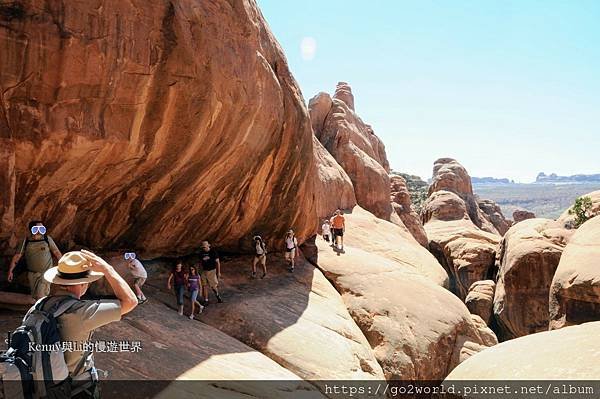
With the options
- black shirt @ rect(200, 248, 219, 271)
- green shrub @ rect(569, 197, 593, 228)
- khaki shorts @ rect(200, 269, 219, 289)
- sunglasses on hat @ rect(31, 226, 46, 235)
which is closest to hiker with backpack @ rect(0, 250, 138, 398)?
sunglasses on hat @ rect(31, 226, 46, 235)

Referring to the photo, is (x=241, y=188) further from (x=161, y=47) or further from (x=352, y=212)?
(x=352, y=212)

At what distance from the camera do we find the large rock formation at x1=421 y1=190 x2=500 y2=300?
30.7m

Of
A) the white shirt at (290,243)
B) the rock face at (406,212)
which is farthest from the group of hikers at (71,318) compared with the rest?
the rock face at (406,212)

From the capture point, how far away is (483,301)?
2459 centimetres

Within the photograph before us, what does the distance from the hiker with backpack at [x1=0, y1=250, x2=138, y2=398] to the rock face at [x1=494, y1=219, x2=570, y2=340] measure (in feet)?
70.4

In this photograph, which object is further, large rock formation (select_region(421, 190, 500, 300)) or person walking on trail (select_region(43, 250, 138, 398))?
large rock formation (select_region(421, 190, 500, 300))

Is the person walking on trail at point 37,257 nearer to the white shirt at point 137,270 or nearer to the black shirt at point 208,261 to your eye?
the white shirt at point 137,270

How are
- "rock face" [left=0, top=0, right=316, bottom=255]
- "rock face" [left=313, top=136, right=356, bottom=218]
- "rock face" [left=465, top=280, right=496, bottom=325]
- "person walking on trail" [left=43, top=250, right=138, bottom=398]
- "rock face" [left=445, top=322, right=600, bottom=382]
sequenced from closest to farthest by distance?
1. "person walking on trail" [left=43, top=250, right=138, bottom=398]
2. "rock face" [left=445, top=322, right=600, bottom=382]
3. "rock face" [left=0, top=0, right=316, bottom=255]
4. "rock face" [left=465, top=280, right=496, bottom=325]
5. "rock face" [left=313, top=136, right=356, bottom=218]

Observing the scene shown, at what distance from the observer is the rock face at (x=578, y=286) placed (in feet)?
43.0

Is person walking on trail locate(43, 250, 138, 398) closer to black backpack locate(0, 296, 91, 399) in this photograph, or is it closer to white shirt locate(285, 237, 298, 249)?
black backpack locate(0, 296, 91, 399)

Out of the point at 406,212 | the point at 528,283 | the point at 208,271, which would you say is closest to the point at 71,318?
the point at 208,271

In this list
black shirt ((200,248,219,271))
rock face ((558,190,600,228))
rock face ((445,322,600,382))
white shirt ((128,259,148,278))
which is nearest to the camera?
rock face ((445,322,600,382))

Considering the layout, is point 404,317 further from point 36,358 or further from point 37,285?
point 36,358

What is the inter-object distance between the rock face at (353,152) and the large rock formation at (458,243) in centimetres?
615
